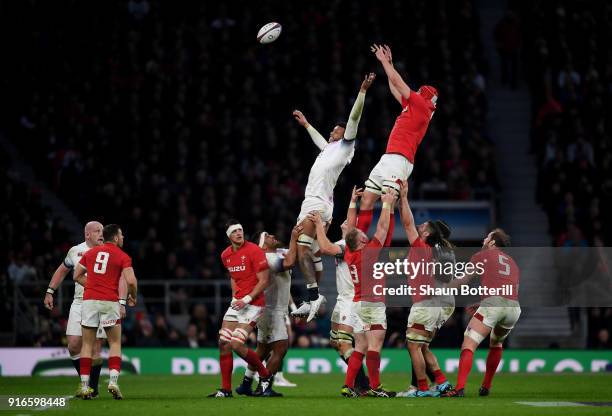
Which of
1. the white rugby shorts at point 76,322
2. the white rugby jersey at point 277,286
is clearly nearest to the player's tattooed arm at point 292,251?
the white rugby jersey at point 277,286

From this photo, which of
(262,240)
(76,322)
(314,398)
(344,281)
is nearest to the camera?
(314,398)

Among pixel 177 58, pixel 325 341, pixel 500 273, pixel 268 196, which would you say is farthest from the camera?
pixel 177 58

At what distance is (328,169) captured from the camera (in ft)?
59.9

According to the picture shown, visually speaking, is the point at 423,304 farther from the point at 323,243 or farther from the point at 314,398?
the point at 314,398

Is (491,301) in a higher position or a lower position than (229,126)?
lower

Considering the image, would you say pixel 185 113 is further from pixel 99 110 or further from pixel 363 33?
pixel 363 33

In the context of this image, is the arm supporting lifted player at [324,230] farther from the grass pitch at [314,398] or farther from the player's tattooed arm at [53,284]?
the player's tattooed arm at [53,284]

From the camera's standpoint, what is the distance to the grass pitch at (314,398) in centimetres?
1453

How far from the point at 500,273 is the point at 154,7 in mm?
17620

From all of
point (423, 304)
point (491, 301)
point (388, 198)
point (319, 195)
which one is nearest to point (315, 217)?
point (319, 195)

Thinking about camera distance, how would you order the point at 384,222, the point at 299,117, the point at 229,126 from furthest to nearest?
the point at 229,126 < the point at 299,117 < the point at 384,222

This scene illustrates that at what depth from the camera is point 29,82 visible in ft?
102

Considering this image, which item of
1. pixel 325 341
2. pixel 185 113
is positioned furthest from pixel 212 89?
pixel 325 341

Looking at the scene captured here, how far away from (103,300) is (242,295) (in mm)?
1903
